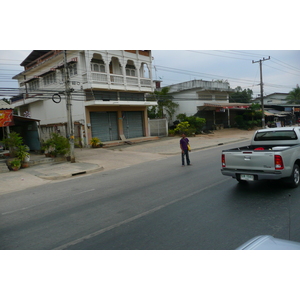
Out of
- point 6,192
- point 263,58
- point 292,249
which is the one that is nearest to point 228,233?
point 292,249

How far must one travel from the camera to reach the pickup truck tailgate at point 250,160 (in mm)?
6770

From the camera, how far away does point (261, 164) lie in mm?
6898

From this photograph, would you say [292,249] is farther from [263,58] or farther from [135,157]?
[263,58]

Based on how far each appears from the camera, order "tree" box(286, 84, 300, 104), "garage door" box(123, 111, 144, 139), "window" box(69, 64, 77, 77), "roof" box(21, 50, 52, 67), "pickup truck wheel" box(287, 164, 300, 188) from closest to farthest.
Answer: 1. "pickup truck wheel" box(287, 164, 300, 188)
2. "window" box(69, 64, 77, 77)
3. "garage door" box(123, 111, 144, 139)
4. "roof" box(21, 50, 52, 67)
5. "tree" box(286, 84, 300, 104)

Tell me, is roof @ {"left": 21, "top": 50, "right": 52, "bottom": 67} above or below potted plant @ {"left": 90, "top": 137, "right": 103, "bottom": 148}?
above

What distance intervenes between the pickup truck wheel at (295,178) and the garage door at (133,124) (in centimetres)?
2122

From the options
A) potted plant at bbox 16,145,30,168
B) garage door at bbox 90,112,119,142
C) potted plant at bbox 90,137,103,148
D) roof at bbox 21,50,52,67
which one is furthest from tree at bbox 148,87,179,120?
potted plant at bbox 16,145,30,168

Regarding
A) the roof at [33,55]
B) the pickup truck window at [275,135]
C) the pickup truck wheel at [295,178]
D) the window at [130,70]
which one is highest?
the roof at [33,55]

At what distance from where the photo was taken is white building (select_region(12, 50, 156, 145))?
2316 centimetres

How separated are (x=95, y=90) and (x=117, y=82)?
2262 millimetres

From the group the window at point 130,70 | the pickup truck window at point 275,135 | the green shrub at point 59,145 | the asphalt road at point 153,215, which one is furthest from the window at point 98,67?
the pickup truck window at point 275,135

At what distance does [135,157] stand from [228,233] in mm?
13100

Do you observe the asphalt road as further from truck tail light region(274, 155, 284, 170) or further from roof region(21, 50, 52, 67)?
roof region(21, 50, 52, 67)

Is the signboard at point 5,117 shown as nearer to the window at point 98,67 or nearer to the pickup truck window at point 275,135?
the window at point 98,67
